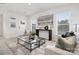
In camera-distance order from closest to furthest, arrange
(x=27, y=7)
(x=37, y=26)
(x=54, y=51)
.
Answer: (x=54, y=51) → (x=27, y=7) → (x=37, y=26)

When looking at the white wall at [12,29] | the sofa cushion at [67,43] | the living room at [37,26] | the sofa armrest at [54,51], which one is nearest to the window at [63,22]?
the living room at [37,26]

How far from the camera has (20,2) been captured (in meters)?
1.94

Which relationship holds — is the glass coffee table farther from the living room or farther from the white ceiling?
the white ceiling

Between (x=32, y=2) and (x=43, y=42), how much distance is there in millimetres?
863

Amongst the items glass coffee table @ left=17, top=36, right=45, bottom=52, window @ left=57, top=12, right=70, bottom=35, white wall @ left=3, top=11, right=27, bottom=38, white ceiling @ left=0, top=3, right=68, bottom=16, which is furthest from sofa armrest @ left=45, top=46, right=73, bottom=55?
white ceiling @ left=0, top=3, right=68, bottom=16

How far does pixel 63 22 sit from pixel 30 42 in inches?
31.6

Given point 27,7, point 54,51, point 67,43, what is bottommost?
point 54,51

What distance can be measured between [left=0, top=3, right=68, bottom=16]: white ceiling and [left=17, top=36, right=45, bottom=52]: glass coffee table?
549 mm

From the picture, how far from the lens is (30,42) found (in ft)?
6.27

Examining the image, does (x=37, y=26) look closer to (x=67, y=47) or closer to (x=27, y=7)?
(x=27, y=7)

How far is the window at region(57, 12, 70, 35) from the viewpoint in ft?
6.29

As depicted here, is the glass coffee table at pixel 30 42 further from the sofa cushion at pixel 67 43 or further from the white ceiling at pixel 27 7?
the white ceiling at pixel 27 7

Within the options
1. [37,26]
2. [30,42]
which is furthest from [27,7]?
[30,42]

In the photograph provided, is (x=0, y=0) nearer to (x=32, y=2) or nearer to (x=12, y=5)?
(x=12, y=5)
